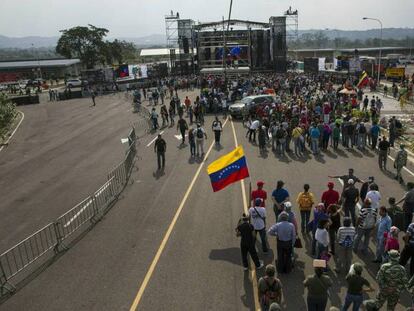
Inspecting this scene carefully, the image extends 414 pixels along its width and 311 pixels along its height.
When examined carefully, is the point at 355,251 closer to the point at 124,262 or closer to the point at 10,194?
the point at 124,262

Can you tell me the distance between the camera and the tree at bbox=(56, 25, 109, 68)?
282ft

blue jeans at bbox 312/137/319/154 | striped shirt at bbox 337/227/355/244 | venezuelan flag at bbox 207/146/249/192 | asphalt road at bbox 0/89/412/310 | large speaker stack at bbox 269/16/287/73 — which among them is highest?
large speaker stack at bbox 269/16/287/73

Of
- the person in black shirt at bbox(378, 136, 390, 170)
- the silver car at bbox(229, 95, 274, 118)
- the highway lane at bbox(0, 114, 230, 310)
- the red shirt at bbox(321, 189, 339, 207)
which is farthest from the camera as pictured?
the silver car at bbox(229, 95, 274, 118)

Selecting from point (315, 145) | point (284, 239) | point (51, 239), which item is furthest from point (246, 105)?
point (284, 239)

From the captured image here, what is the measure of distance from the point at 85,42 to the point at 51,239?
82937mm

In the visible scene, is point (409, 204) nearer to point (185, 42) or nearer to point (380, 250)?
point (380, 250)

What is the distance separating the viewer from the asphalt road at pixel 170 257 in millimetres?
8820

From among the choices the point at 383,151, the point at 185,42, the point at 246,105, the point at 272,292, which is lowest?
the point at 383,151

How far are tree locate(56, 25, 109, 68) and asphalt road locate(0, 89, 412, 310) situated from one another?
75.8 meters

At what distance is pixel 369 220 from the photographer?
9969mm

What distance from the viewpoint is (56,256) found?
437 inches

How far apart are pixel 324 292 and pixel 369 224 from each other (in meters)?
3.42

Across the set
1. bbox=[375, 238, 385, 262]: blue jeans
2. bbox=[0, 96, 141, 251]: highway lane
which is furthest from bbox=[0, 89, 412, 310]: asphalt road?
bbox=[0, 96, 141, 251]: highway lane

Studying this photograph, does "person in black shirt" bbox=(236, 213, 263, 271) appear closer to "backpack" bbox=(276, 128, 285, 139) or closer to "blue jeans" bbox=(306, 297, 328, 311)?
"blue jeans" bbox=(306, 297, 328, 311)
